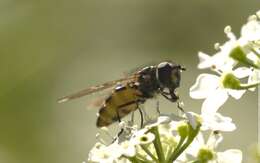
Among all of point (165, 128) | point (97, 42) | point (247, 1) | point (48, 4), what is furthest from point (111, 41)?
point (165, 128)

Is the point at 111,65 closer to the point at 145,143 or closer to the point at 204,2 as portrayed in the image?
the point at 204,2

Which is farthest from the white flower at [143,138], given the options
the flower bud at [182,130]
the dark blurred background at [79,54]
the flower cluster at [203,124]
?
the dark blurred background at [79,54]

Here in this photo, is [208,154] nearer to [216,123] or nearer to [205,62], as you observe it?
[216,123]

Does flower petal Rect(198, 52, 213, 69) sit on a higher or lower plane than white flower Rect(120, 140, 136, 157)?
higher

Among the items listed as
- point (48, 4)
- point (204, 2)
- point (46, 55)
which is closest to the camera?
point (46, 55)

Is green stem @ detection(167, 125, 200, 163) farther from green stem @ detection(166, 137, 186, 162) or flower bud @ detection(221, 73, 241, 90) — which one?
flower bud @ detection(221, 73, 241, 90)

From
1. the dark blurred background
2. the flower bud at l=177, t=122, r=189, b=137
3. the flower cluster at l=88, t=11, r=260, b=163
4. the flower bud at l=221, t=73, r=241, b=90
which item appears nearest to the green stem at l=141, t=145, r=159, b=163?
the flower cluster at l=88, t=11, r=260, b=163

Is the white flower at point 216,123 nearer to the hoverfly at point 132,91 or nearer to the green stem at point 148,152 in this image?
the green stem at point 148,152
